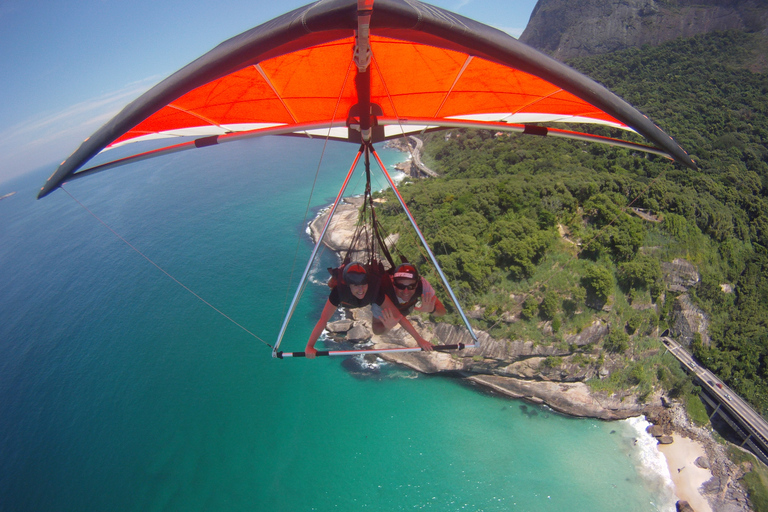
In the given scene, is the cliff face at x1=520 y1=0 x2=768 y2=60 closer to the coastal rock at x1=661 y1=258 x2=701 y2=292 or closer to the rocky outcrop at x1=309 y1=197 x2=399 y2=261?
the rocky outcrop at x1=309 y1=197 x2=399 y2=261

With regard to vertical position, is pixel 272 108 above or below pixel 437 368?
above


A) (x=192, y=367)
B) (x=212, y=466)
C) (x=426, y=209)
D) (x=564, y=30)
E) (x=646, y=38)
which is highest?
(x=564, y=30)

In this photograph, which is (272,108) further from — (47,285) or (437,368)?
(47,285)

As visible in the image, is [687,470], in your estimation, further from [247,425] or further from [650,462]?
[247,425]

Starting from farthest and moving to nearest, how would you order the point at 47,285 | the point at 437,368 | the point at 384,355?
→ the point at 47,285
the point at 384,355
the point at 437,368

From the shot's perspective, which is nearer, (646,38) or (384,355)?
(384,355)

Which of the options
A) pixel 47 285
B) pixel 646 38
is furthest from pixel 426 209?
pixel 646 38

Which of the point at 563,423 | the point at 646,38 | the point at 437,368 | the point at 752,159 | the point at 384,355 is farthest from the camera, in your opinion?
the point at 646,38

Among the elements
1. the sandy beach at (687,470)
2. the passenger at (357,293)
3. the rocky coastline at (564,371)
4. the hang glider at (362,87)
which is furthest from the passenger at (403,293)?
the sandy beach at (687,470)

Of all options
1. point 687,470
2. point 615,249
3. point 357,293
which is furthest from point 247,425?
point 615,249
